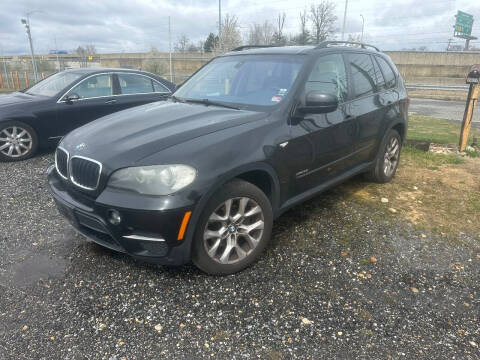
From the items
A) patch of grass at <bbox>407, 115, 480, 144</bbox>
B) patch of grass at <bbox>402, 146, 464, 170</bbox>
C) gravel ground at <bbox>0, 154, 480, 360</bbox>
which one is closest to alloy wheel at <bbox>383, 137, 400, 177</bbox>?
patch of grass at <bbox>402, 146, 464, 170</bbox>

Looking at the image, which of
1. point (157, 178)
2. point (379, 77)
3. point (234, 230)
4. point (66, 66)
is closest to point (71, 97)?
point (157, 178)

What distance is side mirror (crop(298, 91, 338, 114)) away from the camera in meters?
3.07

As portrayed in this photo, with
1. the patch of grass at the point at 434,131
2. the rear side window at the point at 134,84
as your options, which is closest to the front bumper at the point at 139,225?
the rear side window at the point at 134,84

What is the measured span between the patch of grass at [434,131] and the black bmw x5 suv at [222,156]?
4292 mm

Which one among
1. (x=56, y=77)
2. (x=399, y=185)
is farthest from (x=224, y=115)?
(x=56, y=77)

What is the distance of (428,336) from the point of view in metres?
2.29

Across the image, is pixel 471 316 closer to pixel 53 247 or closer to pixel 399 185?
pixel 399 185

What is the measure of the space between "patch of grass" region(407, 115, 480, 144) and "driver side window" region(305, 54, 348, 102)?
445cm

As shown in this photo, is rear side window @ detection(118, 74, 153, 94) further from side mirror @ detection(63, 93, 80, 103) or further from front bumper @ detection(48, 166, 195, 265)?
front bumper @ detection(48, 166, 195, 265)

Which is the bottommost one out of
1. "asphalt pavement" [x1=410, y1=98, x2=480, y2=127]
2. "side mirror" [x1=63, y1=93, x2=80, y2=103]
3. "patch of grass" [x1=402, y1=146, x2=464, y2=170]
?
"asphalt pavement" [x1=410, y1=98, x2=480, y2=127]

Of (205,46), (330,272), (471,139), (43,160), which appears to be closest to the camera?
(330,272)

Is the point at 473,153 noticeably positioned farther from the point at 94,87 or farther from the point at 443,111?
the point at 443,111

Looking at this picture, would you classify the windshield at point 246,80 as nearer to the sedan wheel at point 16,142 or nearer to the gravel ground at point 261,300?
the gravel ground at point 261,300

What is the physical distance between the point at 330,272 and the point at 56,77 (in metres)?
6.54
